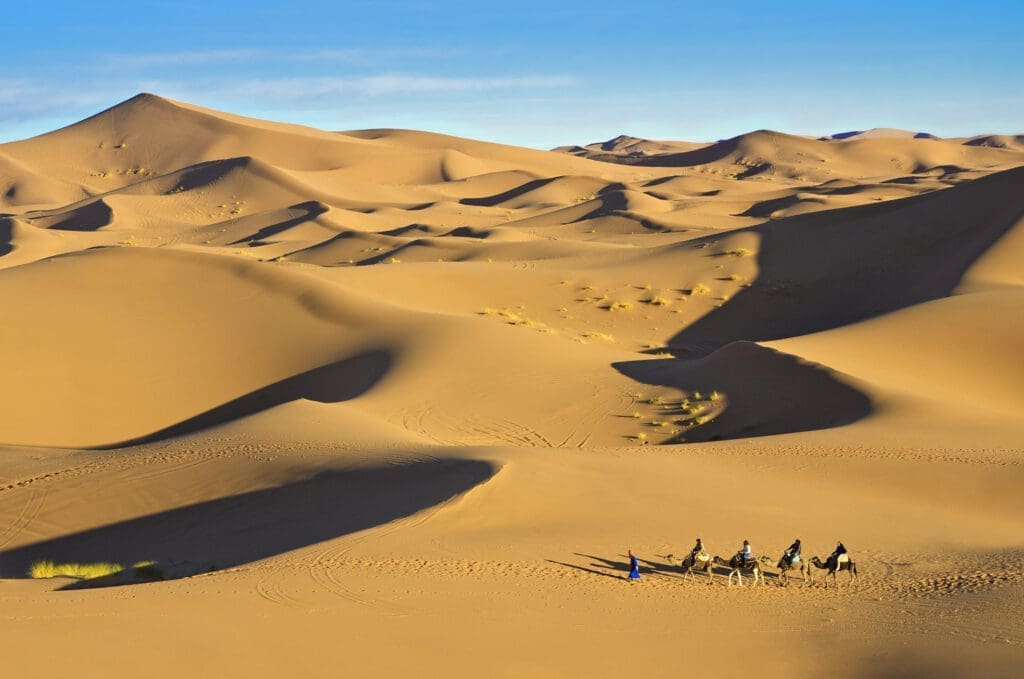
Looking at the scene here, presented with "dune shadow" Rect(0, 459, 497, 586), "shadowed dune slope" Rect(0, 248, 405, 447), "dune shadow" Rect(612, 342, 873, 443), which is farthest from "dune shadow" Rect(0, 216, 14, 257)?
"dune shadow" Rect(0, 459, 497, 586)

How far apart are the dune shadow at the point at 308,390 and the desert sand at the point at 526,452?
90 millimetres

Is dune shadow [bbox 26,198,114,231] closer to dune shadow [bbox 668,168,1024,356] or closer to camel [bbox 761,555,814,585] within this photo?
dune shadow [bbox 668,168,1024,356]

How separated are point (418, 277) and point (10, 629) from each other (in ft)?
94.1

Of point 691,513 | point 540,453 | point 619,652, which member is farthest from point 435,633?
point 540,453

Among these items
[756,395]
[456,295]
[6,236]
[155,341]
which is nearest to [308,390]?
[155,341]

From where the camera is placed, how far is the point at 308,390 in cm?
2480

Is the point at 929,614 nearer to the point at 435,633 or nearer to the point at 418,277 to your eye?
the point at 435,633

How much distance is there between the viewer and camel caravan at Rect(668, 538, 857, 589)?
1158cm

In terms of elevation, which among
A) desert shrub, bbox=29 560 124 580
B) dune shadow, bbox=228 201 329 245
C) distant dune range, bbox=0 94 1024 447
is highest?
dune shadow, bbox=228 201 329 245

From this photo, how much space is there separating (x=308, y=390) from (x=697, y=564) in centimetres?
1448

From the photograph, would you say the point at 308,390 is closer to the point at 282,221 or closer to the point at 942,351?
the point at 942,351

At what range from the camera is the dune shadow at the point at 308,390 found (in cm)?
2372

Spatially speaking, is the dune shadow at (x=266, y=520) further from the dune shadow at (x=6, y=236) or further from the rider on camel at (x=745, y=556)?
the dune shadow at (x=6, y=236)

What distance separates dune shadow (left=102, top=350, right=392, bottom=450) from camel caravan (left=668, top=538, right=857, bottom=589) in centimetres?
1299
